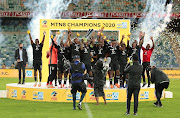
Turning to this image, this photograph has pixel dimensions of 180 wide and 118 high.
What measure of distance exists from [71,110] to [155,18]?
3050 centimetres

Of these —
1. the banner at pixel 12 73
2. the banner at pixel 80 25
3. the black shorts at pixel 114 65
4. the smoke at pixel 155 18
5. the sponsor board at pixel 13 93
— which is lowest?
the banner at pixel 12 73

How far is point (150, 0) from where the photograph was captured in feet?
147

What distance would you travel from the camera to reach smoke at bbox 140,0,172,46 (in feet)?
137

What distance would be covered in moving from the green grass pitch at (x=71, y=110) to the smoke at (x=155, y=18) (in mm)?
26597

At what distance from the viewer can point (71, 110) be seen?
13297 millimetres

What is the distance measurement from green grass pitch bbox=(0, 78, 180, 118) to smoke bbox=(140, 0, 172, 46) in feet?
87.3

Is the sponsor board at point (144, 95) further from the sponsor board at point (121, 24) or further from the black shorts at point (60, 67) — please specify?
the sponsor board at point (121, 24)

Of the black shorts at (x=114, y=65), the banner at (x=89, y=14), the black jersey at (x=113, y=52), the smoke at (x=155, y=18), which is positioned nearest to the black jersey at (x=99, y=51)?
the black jersey at (x=113, y=52)

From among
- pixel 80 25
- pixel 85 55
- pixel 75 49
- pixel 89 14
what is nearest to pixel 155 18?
pixel 89 14

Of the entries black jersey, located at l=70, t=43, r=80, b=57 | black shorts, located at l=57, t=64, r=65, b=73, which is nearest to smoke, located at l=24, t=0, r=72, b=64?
black shorts, located at l=57, t=64, r=65, b=73

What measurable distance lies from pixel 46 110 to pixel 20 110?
2.88ft

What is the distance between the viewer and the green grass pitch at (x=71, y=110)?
12164 mm

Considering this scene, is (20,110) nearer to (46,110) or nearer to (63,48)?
(46,110)

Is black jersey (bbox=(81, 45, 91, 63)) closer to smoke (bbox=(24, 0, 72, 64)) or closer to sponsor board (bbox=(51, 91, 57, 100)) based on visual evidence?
sponsor board (bbox=(51, 91, 57, 100))
